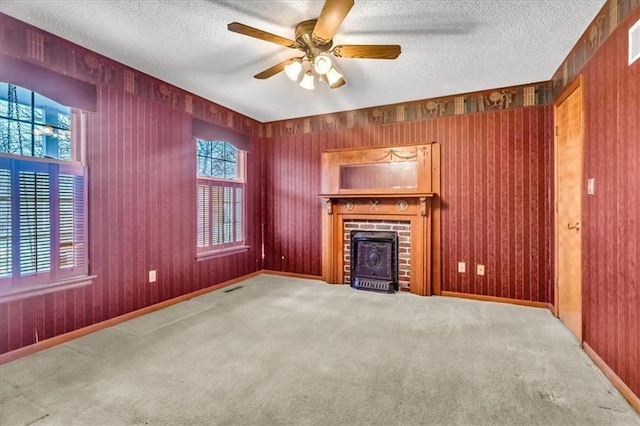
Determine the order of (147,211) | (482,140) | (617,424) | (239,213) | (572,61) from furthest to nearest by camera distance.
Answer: (239,213) → (482,140) → (147,211) → (572,61) → (617,424)

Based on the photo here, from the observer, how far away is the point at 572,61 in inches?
105

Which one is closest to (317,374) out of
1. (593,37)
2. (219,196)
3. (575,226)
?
(575,226)

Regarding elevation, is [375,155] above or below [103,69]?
below

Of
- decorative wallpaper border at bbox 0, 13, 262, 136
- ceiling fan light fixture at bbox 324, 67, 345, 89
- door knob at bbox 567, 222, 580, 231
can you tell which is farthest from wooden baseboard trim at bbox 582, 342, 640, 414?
decorative wallpaper border at bbox 0, 13, 262, 136

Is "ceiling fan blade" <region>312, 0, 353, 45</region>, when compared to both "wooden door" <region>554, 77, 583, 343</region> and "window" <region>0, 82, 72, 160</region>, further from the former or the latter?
"window" <region>0, 82, 72, 160</region>

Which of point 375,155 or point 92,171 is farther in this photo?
point 375,155

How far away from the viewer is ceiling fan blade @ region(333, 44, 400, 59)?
2156 mm

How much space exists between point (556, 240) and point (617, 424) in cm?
198

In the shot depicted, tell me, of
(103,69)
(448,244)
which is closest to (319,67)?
(103,69)

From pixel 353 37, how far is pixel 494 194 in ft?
7.92

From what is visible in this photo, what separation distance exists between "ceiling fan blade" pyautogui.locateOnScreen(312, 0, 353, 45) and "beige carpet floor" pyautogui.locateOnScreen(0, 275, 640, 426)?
7.27ft

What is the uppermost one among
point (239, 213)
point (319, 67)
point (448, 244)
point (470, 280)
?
point (319, 67)

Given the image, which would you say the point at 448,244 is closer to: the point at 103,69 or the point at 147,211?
the point at 147,211

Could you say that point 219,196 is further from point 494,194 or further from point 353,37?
point 494,194
